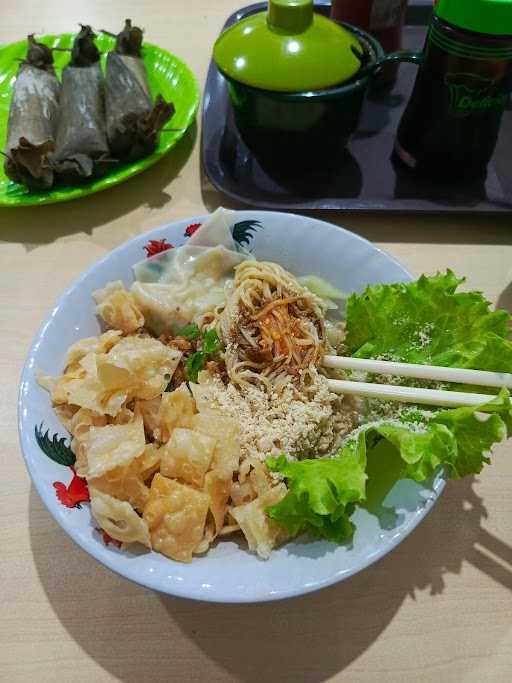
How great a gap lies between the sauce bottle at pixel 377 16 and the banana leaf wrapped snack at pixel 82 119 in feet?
3.12

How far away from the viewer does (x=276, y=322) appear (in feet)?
3.75

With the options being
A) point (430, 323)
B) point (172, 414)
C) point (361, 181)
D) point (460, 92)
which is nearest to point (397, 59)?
point (460, 92)

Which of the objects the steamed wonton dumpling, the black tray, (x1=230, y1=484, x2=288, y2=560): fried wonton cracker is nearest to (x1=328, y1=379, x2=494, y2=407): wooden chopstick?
(x1=230, y1=484, x2=288, y2=560): fried wonton cracker

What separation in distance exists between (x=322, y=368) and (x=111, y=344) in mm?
465

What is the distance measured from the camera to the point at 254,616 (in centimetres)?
93

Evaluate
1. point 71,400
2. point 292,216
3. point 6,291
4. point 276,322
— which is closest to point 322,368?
point 276,322

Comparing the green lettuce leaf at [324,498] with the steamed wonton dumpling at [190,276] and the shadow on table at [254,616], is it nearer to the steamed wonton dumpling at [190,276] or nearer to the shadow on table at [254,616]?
the shadow on table at [254,616]

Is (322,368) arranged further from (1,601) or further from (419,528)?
(1,601)

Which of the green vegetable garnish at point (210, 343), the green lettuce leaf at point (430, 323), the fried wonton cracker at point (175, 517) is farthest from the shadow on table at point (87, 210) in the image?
the fried wonton cracker at point (175, 517)

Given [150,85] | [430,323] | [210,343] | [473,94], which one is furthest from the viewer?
[150,85]

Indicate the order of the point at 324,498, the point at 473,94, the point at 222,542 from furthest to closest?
the point at 473,94, the point at 222,542, the point at 324,498

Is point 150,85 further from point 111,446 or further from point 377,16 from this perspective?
point 111,446

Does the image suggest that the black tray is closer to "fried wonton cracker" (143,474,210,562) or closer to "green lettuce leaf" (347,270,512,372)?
"green lettuce leaf" (347,270,512,372)

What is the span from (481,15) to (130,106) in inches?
47.0
